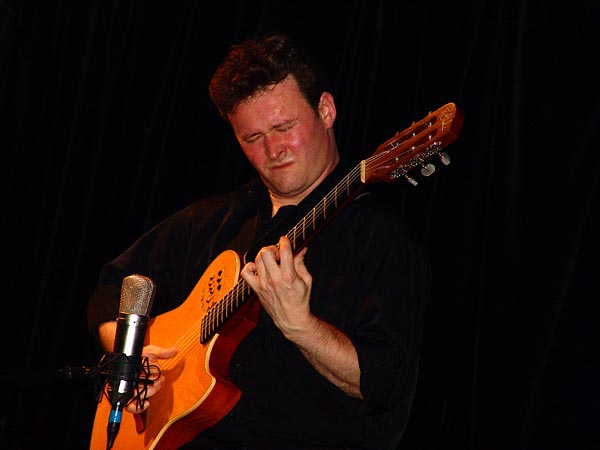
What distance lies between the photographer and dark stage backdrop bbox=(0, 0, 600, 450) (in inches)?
110

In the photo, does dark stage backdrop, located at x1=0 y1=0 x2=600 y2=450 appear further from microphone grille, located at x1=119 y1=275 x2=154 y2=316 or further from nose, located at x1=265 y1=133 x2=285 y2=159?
nose, located at x1=265 y1=133 x2=285 y2=159

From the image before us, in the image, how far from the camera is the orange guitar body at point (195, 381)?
90.6 inches

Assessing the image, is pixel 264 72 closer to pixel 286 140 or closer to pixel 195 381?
pixel 286 140

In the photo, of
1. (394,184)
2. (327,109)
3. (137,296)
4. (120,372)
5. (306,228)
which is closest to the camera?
(120,372)

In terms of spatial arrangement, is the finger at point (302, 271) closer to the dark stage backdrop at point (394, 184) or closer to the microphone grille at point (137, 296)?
the microphone grille at point (137, 296)

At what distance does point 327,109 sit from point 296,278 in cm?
87

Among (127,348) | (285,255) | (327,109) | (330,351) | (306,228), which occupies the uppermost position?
(327,109)

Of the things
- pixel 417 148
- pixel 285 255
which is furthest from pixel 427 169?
pixel 285 255

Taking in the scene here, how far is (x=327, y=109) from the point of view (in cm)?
277

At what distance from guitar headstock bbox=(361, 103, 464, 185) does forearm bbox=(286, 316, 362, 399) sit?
417 millimetres

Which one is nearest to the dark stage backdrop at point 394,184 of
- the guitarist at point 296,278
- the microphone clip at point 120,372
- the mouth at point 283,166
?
the microphone clip at point 120,372

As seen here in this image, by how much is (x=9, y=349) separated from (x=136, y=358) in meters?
2.26

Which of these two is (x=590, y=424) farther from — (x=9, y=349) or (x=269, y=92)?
(x=9, y=349)

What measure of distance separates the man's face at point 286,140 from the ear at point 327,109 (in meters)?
0.03
